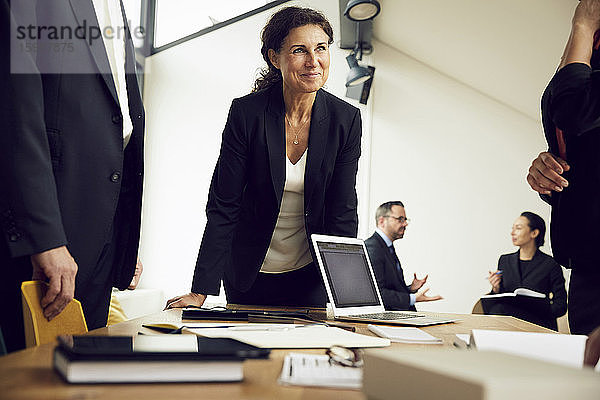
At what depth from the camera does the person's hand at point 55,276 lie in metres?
1.09

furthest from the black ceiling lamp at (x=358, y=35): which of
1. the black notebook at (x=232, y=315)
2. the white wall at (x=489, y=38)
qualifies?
the black notebook at (x=232, y=315)

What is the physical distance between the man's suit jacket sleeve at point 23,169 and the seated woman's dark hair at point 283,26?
940 mm

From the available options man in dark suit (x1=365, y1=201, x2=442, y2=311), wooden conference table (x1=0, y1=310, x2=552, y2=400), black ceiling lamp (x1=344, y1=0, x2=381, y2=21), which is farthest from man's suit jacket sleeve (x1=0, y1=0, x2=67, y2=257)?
black ceiling lamp (x1=344, y1=0, x2=381, y2=21)

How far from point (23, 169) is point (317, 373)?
2.23 feet

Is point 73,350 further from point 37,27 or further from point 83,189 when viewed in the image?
point 37,27

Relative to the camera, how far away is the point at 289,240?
1.91 metres

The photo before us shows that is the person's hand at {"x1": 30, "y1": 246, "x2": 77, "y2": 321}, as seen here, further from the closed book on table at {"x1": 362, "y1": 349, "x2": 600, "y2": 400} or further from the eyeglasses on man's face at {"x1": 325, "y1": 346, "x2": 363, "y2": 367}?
the closed book on table at {"x1": 362, "y1": 349, "x2": 600, "y2": 400}

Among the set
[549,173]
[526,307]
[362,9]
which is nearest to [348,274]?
[549,173]

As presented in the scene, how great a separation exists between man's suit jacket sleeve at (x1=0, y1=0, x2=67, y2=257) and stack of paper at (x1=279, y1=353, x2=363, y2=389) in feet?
1.76

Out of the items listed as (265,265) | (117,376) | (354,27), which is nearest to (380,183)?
(354,27)

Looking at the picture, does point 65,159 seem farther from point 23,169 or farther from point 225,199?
point 225,199

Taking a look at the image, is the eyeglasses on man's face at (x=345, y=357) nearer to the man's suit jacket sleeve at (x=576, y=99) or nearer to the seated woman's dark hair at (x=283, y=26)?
the man's suit jacket sleeve at (x=576, y=99)

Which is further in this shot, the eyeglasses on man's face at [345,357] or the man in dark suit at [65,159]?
the man in dark suit at [65,159]

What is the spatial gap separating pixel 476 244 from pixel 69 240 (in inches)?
215
